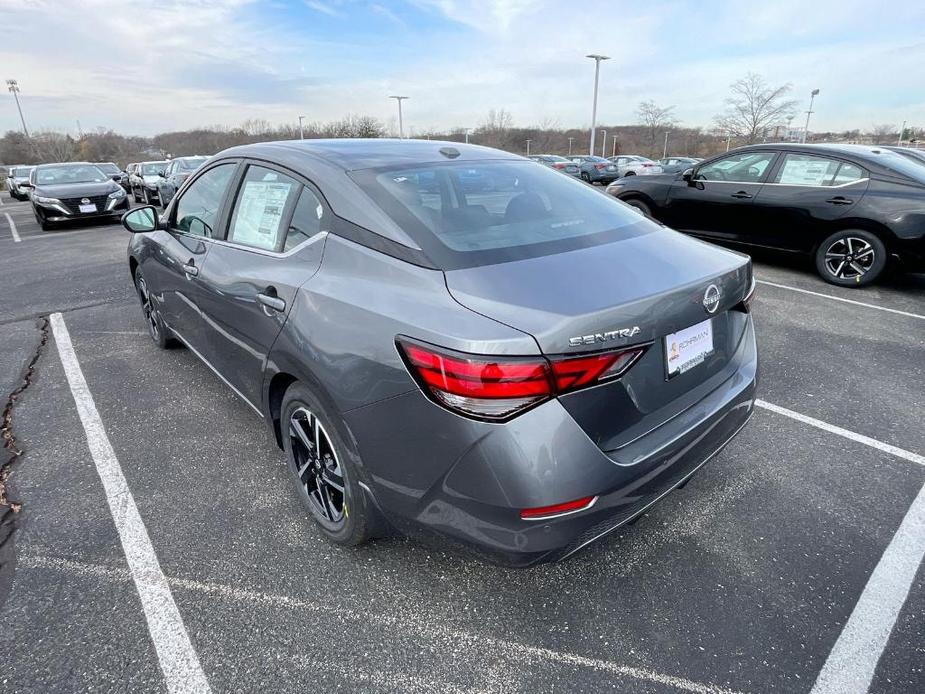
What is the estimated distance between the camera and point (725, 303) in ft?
6.77

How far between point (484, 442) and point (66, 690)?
1.56 m

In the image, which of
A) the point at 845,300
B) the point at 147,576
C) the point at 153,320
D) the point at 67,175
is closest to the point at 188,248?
the point at 153,320

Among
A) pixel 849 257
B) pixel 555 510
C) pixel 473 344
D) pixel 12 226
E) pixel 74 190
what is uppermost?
pixel 473 344

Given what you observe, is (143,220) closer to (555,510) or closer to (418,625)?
(418,625)

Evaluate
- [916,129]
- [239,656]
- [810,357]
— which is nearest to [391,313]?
[239,656]

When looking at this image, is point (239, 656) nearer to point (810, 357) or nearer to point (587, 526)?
point (587, 526)

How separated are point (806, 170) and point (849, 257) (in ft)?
3.79

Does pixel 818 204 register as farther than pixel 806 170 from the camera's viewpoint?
No

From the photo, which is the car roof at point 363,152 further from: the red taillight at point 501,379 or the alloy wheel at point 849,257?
the alloy wheel at point 849,257

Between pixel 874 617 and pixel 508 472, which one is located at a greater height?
pixel 508 472

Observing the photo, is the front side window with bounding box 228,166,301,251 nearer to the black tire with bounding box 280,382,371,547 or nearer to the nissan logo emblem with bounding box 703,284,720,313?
the black tire with bounding box 280,382,371,547

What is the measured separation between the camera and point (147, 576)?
2209mm

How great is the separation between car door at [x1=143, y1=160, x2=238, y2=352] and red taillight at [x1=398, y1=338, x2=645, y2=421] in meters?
2.04

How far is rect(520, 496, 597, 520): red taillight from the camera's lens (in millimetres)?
1598
